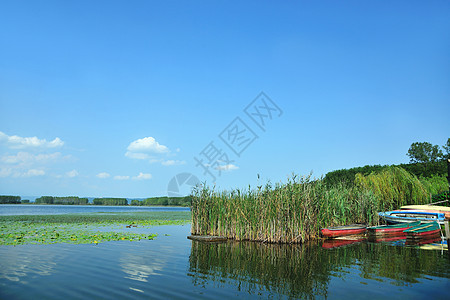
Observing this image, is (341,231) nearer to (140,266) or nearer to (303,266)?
(303,266)

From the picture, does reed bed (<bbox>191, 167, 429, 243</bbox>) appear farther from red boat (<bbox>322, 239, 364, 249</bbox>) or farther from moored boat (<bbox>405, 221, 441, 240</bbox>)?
moored boat (<bbox>405, 221, 441, 240</bbox>)

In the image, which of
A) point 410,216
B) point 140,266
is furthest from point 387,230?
point 140,266

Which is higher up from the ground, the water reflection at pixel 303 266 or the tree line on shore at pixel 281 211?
the tree line on shore at pixel 281 211

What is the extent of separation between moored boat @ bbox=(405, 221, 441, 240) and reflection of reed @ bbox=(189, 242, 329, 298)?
6450 mm

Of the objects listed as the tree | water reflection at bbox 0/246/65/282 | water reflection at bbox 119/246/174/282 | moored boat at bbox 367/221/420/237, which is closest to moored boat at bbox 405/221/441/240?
moored boat at bbox 367/221/420/237

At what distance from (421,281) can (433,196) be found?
25.9m

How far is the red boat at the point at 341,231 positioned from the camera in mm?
17594

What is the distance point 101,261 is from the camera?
37.4ft

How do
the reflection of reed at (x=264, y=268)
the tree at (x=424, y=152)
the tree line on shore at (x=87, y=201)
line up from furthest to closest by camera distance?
the tree line on shore at (x=87, y=201) → the tree at (x=424, y=152) → the reflection of reed at (x=264, y=268)

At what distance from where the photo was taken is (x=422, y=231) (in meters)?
17.4

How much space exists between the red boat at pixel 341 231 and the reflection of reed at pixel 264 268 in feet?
9.52

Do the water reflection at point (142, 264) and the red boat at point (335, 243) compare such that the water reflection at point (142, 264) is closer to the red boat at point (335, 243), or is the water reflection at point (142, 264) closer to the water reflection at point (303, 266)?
the water reflection at point (303, 266)

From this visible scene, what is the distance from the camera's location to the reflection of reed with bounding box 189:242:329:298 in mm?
8320

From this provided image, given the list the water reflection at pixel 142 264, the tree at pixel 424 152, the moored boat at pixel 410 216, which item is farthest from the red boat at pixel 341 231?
the tree at pixel 424 152
